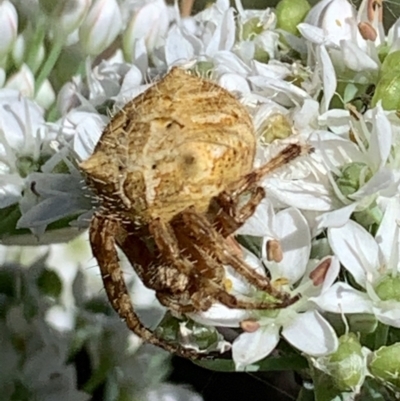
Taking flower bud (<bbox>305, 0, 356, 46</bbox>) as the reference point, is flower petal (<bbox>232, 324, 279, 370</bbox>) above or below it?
below

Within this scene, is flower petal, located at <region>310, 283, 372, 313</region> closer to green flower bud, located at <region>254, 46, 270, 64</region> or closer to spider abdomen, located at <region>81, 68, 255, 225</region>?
spider abdomen, located at <region>81, 68, 255, 225</region>

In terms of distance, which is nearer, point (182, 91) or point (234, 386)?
point (182, 91)

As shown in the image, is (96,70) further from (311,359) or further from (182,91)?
(311,359)

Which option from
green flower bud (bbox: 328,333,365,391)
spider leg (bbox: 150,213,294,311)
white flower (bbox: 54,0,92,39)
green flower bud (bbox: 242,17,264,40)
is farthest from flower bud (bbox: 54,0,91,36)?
green flower bud (bbox: 328,333,365,391)

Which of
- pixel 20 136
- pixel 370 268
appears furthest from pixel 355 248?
pixel 20 136

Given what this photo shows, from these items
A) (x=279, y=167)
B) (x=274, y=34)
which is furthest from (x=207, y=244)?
(x=274, y=34)

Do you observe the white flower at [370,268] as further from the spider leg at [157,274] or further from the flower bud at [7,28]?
the flower bud at [7,28]

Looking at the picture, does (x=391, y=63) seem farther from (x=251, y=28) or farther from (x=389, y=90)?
(x=251, y=28)

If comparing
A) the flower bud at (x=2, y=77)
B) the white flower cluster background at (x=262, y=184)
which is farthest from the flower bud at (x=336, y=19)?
the flower bud at (x=2, y=77)
